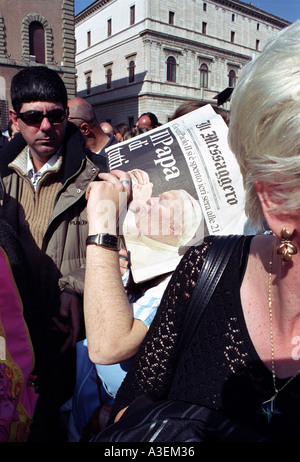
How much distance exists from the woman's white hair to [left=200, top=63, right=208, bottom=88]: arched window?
3085 centimetres

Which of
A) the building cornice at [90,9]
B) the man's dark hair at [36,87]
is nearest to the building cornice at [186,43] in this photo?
the building cornice at [90,9]

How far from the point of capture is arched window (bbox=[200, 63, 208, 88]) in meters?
29.4

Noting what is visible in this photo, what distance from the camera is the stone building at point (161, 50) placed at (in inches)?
1061

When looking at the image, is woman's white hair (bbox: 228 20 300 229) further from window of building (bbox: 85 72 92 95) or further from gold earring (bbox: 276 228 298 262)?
window of building (bbox: 85 72 92 95)

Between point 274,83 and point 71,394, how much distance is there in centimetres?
161

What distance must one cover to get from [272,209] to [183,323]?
16.6 inches

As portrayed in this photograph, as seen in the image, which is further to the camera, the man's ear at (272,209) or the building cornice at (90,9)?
the building cornice at (90,9)

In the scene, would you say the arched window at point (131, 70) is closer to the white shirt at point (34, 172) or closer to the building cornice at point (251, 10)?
the building cornice at point (251, 10)

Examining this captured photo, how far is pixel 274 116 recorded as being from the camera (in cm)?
84

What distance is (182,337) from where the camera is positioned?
1093 millimetres

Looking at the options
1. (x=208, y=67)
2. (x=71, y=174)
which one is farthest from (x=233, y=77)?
(x=71, y=174)

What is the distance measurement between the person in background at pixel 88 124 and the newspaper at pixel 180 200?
7.17 ft
